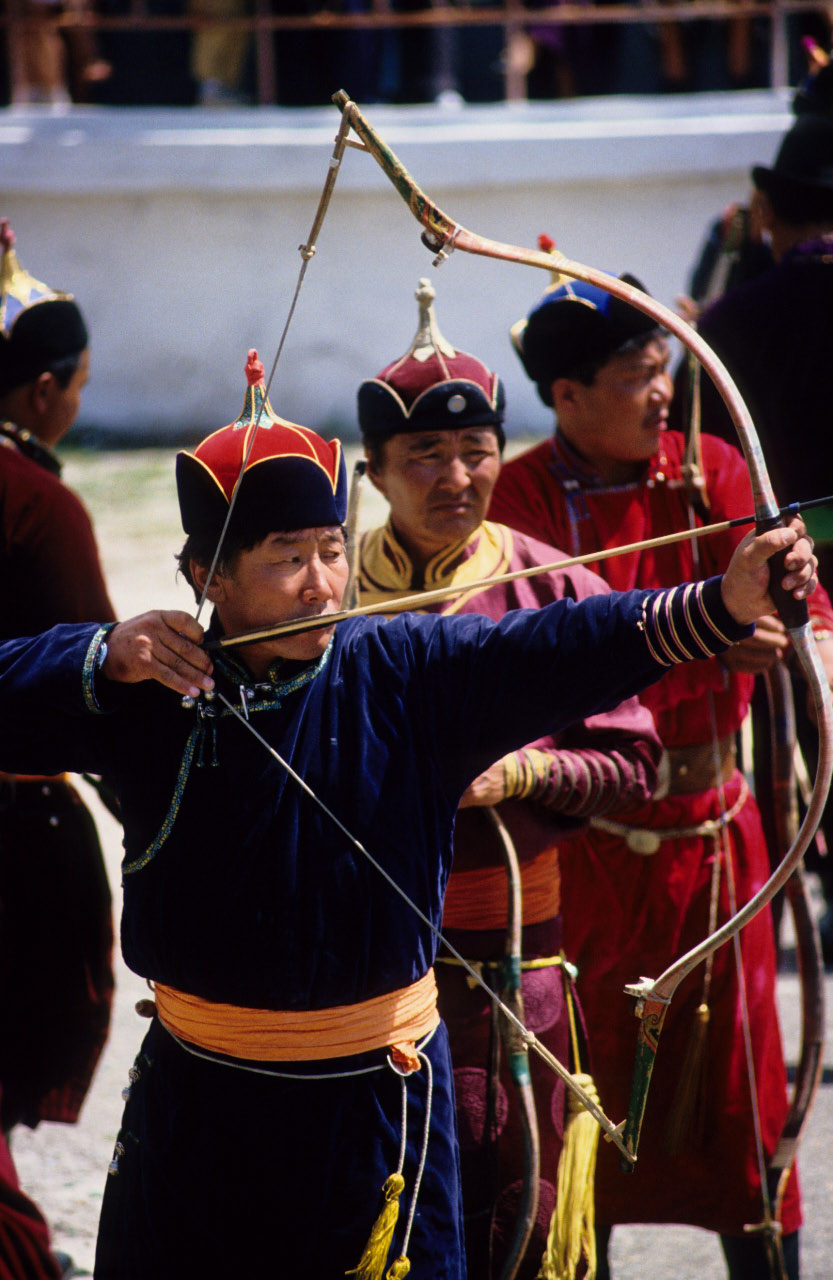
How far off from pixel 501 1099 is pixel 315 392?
905 centimetres

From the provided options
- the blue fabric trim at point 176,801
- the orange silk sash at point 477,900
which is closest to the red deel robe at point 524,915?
the orange silk sash at point 477,900

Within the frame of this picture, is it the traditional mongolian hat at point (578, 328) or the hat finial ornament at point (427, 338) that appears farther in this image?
the traditional mongolian hat at point (578, 328)

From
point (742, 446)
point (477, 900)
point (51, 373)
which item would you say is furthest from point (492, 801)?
point (51, 373)

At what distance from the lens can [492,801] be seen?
2.67m

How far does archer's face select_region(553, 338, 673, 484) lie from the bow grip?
1.24 m

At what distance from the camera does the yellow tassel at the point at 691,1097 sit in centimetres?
314

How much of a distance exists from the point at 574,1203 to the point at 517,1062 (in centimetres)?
31

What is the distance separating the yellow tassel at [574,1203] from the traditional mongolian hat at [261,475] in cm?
124

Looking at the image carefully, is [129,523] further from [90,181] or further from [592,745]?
[592,745]

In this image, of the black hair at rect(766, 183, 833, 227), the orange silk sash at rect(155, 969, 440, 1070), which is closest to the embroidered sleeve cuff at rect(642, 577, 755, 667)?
the orange silk sash at rect(155, 969, 440, 1070)

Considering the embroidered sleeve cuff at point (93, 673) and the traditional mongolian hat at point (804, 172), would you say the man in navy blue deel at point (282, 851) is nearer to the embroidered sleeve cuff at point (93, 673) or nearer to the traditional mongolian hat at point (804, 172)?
the embroidered sleeve cuff at point (93, 673)

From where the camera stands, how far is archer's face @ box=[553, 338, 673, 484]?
321 centimetres

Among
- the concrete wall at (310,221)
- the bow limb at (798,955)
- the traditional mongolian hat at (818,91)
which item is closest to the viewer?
the bow limb at (798,955)

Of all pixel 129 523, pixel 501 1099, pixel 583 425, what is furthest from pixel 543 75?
pixel 501 1099
